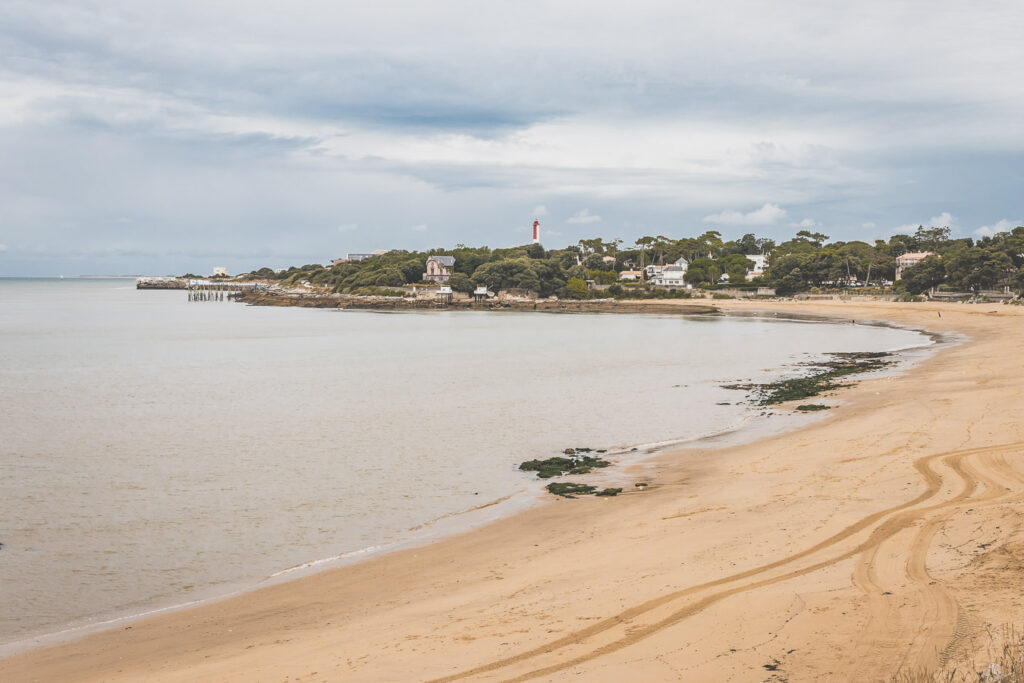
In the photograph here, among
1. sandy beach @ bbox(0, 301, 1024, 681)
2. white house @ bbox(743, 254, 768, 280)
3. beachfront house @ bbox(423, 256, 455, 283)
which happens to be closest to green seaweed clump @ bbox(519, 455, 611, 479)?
sandy beach @ bbox(0, 301, 1024, 681)

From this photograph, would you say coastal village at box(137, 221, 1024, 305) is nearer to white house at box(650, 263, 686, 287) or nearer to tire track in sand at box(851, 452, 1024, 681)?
white house at box(650, 263, 686, 287)

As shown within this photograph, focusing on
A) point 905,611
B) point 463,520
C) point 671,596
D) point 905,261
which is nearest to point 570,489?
point 463,520

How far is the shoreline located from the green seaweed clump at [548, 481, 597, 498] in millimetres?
210

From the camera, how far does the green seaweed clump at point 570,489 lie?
14.1 metres

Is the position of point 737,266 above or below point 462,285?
above

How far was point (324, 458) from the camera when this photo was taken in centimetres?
1875

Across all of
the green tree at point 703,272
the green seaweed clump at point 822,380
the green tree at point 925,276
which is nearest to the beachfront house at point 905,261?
the green tree at point 925,276

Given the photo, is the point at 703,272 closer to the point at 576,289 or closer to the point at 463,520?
the point at 576,289

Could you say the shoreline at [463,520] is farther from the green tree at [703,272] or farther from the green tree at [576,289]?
the green tree at [703,272]

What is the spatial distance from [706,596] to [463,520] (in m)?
6.18

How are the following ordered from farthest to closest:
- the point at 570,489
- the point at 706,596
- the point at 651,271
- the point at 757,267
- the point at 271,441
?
the point at 757,267, the point at 651,271, the point at 271,441, the point at 570,489, the point at 706,596

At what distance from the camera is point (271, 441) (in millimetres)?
20984

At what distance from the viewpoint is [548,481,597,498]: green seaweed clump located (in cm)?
1410

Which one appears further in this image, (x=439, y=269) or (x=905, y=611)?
(x=439, y=269)
